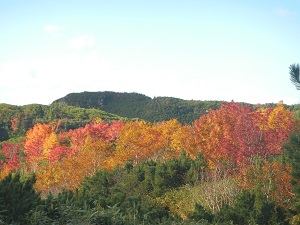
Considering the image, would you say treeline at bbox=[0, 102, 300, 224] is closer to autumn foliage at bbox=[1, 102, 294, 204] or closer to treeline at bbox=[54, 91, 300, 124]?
autumn foliage at bbox=[1, 102, 294, 204]

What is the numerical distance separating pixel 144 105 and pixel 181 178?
9424 cm

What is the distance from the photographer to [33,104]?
3406 inches

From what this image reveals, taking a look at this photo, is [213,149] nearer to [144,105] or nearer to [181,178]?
[181,178]

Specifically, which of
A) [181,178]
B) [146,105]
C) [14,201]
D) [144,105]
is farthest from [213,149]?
[144,105]

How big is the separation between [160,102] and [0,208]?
10644cm

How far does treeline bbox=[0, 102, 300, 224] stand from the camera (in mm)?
6537

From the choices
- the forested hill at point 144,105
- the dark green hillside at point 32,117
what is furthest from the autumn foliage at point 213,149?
the forested hill at point 144,105

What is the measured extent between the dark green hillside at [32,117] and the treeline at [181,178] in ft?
92.2

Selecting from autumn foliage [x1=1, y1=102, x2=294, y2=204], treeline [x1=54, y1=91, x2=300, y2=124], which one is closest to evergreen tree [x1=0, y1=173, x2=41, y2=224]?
autumn foliage [x1=1, y1=102, x2=294, y2=204]

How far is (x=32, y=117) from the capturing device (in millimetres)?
76000

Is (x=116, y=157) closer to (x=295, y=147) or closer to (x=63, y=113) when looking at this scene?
(x=295, y=147)

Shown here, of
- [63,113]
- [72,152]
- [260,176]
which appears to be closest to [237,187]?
[260,176]

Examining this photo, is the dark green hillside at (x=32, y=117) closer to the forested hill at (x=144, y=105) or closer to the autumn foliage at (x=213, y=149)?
the forested hill at (x=144, y=105)

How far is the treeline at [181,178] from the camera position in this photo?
654cm
